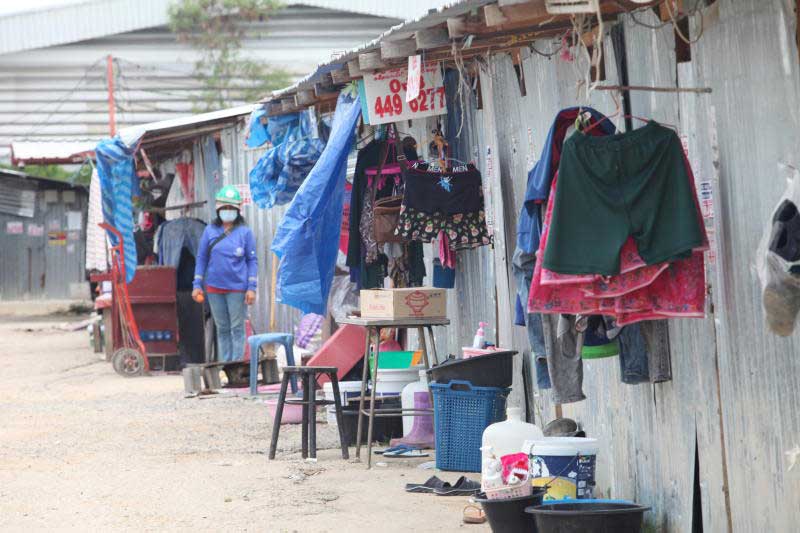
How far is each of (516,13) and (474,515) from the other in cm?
284

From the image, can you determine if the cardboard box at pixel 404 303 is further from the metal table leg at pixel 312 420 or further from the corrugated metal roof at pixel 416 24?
the corrugated metal roof at pixel 416 24

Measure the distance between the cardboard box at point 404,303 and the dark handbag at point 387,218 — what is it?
818 millimetres

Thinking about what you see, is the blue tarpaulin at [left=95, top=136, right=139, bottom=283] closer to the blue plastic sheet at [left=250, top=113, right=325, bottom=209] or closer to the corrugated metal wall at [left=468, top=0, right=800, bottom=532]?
the blue plastic sheet at [left=250, top=113, right=325, bottom=209]

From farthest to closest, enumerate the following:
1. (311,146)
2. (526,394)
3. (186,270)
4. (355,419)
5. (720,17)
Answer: (186,270), (311,146), (355,419), (526,394), (720,17)

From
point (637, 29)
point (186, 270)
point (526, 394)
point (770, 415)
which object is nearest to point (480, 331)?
point (526, 394)

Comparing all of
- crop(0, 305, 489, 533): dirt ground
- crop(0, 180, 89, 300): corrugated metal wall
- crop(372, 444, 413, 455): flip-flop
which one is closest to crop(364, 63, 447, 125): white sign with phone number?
crop(372, 444, 413, 455): flip-flop

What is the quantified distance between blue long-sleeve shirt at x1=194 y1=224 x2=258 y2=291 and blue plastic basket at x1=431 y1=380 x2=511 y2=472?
7.05 meters

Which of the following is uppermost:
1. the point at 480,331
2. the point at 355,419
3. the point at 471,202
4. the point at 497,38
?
the point at 497,38

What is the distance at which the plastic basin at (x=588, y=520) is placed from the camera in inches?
227

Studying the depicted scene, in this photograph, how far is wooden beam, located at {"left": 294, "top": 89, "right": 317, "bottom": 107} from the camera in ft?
39.0

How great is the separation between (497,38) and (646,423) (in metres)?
2.75

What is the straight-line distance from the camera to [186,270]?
18.2m

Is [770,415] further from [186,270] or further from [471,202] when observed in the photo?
[186,270]

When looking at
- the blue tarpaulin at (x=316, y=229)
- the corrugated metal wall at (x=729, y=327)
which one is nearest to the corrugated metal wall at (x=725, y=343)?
the corrugated metal wall at (x=729, y=327)
